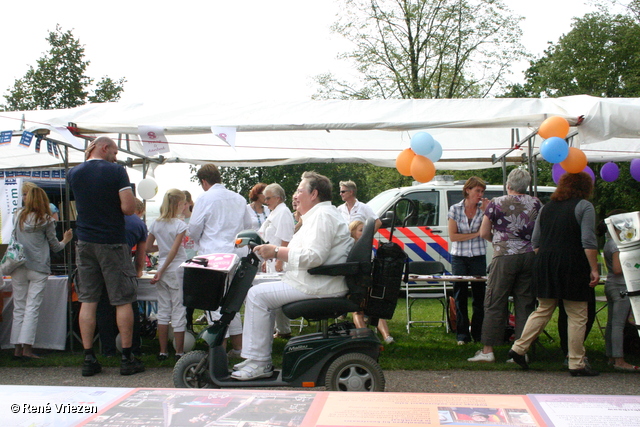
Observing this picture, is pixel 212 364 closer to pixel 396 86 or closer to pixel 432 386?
pixel 432 386

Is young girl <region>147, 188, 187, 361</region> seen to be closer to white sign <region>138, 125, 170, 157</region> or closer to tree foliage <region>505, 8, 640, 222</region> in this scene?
white sign <region>138, 125, 170, 157</region>

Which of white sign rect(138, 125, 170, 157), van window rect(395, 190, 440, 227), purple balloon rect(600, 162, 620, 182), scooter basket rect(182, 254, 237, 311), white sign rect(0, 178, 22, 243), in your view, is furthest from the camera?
van window rect(395, 190, 440, 227)

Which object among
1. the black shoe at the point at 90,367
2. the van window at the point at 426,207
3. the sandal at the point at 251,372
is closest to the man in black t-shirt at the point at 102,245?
the black shoe at the point at 90,367

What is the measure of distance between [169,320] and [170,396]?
4089mm

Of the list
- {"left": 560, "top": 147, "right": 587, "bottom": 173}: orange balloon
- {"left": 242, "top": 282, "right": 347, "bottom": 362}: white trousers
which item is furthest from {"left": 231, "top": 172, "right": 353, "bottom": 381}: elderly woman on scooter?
{"left": 560, "top": 147, "right": 587, "bottom": 173}: orange balloon

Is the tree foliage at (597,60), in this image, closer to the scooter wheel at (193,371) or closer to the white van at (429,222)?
the white van at (429,222)

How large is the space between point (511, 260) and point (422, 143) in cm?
150

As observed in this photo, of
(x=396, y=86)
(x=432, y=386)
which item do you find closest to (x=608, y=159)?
(x=432, y=386)

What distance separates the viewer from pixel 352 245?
389cm

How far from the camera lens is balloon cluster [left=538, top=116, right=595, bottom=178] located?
5.05 m

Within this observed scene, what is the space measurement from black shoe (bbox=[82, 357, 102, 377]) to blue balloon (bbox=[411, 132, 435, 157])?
3750 millimetres

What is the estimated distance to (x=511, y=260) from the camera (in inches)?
204

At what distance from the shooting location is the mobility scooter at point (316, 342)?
3660mm

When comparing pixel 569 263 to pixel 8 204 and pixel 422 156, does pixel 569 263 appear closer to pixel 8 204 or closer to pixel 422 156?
pixel 422 156
